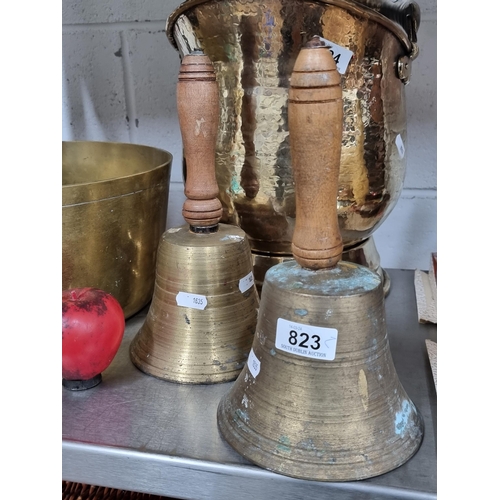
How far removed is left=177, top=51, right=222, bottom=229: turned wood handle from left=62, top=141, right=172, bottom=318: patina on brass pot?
0.38 feet

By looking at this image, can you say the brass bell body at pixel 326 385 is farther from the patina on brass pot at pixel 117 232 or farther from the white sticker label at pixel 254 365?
the patina on brass pot at pixel 117 232

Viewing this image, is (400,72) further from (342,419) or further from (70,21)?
(70,21)

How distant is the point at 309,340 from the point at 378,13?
0.40 meters

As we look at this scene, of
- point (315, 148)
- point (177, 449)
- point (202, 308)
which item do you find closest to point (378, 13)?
point (315, 148)

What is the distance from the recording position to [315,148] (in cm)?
46

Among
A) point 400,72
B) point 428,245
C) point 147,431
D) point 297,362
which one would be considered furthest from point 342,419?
point 428,245

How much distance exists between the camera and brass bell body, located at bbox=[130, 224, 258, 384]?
2.11 ft

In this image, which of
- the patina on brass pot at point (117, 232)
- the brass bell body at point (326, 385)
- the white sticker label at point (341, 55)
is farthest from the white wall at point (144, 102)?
the brass bell body at point (326, 385)

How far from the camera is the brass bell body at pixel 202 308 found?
645 mm

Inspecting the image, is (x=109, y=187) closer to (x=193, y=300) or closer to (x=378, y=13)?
(x=193, y=300)

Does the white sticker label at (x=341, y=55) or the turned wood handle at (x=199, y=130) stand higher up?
the white sticker label at (x=341, y=55)

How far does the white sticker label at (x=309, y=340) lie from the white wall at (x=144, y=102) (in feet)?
2.10

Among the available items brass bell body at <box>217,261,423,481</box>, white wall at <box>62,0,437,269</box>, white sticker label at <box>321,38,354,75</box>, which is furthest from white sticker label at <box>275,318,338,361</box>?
white wall at <box>62,0,437,269</box>

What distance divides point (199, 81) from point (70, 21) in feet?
2.14
